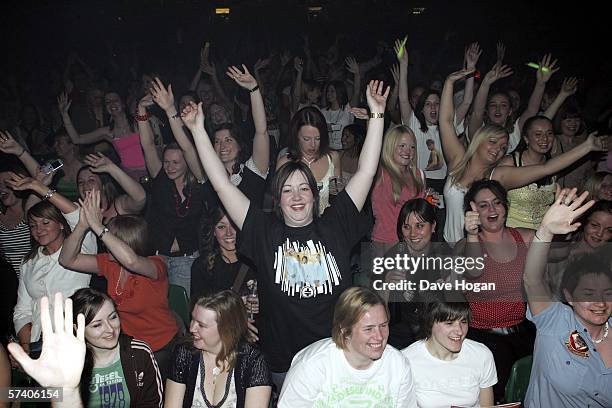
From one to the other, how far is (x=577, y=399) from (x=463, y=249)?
970mm

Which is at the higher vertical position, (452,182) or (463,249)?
(452,182)

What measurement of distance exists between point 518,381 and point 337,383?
0.88 meters

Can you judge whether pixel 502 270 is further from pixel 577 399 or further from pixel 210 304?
pixel 210 304

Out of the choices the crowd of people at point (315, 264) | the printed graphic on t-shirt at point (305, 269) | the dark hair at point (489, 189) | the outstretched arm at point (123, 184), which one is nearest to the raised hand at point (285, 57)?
the crowd of people at point (315, 264)

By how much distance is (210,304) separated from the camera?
262 cm

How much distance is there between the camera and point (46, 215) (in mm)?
3256

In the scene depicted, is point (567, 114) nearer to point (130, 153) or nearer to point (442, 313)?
point (442, 313)

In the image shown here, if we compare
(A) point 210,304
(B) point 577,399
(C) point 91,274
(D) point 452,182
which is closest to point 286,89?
(D) point 452,182

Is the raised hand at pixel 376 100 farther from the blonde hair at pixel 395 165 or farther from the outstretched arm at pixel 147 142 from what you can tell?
the outstretched arm at pixel 147 142

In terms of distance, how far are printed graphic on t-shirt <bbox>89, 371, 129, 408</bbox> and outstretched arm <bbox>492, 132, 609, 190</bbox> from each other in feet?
7.97

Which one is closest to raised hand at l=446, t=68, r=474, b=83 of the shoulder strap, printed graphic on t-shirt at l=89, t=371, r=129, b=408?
the shoulder strap

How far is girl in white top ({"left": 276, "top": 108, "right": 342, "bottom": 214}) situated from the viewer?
3.77 meters

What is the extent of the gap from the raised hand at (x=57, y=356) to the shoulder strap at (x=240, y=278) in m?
1.59

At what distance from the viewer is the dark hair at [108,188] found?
3834mm
